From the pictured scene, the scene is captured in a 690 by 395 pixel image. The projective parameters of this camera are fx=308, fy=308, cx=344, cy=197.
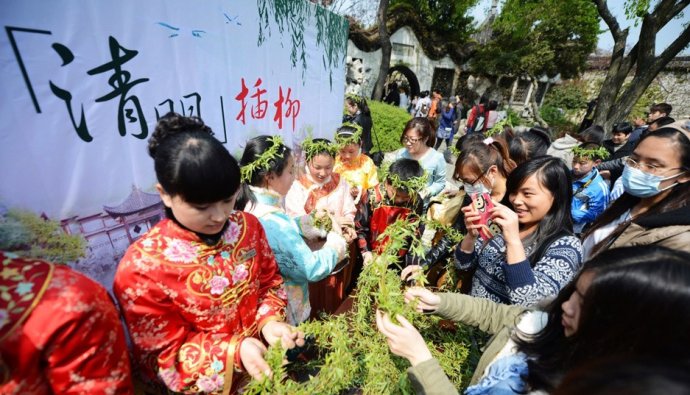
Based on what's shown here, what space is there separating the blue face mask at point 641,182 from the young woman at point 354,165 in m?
2.21

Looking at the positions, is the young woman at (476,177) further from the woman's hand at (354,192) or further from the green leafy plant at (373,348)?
the woman's hand at (354,192)

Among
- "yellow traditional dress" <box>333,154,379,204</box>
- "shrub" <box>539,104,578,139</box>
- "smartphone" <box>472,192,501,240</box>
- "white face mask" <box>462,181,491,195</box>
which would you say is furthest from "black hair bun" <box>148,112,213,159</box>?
"shrub" <box>539,104,578,139</box>

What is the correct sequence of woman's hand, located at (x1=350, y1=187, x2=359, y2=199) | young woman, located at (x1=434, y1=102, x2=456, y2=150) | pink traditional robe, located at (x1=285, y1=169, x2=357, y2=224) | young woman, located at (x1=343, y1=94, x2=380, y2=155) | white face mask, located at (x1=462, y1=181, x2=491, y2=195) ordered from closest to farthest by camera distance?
white face mask, located at (x1=462, y1=181, x2=491, y2=195) < pink traditional robe, located at (x1=285, y1=169, x2=357, y2=224) < woman's hand, located at (x1=350, y1=187, x2=359, y2=199) < young woman, located at (x1=343, y1=94, x2=380, y2=155) < young woman, located at (x1=434, y1=102, x2=456, y2=150)

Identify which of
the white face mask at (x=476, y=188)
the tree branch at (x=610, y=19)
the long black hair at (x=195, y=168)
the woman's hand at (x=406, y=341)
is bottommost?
the woman's hand at (x=406, y=341)

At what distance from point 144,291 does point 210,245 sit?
289 mm

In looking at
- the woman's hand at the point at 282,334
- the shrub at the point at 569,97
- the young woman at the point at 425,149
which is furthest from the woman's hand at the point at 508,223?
the shrub at the point at 569,97

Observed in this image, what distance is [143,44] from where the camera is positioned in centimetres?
182

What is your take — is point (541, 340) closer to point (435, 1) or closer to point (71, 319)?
point (71, 319)

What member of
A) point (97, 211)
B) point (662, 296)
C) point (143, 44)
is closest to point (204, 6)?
point (143, 44)

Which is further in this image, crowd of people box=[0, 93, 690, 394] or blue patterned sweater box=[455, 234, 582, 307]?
blue patterned sweater box=[455, 234, 582, 307]

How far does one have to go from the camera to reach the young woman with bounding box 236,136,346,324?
191 centimetres

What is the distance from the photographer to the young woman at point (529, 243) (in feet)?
5.23

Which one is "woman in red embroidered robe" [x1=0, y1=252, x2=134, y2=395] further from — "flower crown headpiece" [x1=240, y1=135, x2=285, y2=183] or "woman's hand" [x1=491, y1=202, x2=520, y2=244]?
"woman's hand" [x1=491, y1=202, x2=520, y2=244]

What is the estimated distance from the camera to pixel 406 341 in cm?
127
